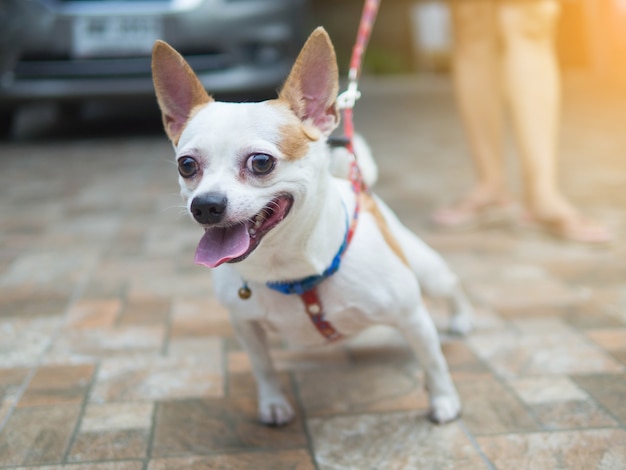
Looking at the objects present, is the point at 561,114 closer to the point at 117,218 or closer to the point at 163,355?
the point at 117,218

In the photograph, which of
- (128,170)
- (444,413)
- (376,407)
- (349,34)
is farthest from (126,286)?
(349,34)

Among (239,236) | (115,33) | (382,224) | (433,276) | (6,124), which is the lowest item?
(6,124)

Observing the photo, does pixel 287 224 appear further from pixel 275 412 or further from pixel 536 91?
pixel 536 91

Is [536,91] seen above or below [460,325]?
above

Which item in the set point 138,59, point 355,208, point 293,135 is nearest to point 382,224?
point 355,208

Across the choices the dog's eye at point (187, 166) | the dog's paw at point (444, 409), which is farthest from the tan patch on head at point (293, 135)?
the dog's paw at point (444, 409)

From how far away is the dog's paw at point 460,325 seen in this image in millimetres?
2436

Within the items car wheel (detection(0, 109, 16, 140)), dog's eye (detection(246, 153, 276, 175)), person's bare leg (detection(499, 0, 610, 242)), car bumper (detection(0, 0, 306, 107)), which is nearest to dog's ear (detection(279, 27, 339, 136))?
dog's eye (detection(246, 153, 276, 175))

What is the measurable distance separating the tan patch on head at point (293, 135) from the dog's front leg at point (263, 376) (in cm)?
50

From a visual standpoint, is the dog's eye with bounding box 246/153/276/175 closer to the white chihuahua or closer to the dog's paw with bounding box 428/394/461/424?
the white chihuahua

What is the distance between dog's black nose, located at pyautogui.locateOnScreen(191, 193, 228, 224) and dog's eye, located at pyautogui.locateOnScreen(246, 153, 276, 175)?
0.09m

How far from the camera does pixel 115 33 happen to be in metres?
5.48

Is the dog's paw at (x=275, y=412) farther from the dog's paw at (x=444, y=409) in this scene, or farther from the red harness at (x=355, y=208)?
the dog's paw at (x=444, y=409)

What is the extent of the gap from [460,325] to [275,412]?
2.44 ft
